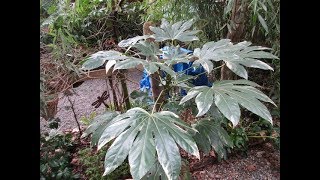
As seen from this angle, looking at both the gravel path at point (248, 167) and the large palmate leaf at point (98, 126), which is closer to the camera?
the large palmate leaf at point (98, 126)

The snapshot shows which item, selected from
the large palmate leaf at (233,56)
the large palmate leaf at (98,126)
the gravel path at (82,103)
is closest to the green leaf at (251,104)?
the large palmate leaf at (233,56)

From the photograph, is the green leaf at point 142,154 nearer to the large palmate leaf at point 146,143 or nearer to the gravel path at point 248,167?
the large palmate leaf at point 146,143

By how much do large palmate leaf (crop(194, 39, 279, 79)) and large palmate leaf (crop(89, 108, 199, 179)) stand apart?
27cm

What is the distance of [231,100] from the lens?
0.88 meters

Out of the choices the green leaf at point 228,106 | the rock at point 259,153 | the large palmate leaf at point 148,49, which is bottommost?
the rock at point 259,153

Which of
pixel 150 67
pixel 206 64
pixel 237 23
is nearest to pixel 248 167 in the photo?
pixel 237 23

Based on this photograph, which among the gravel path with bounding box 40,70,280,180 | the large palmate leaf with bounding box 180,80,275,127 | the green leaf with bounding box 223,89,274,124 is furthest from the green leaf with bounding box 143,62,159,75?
the gravel path with bounding box 40,70,280,180

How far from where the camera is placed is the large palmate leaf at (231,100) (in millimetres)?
838

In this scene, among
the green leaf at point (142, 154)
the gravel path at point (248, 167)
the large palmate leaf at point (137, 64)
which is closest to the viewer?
the green leaf at point (142, 154)

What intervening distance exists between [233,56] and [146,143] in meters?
0.47

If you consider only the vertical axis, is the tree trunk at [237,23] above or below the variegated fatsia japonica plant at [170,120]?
above

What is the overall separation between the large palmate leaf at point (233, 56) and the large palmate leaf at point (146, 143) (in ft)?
0.89

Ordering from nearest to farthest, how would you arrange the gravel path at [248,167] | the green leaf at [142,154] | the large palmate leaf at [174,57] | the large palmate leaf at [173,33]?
the green leaf at [142,154], the large palmate leaf at [174,57], the large palmate leaf at [173,33], the gravel path at [248,167]

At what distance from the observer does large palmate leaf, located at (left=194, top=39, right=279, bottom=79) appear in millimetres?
1025
